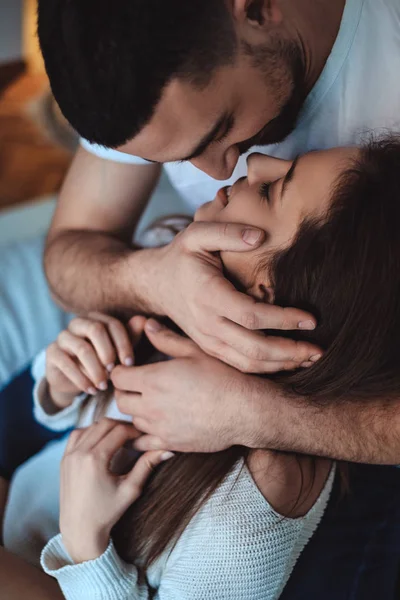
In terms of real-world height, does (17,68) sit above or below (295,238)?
above

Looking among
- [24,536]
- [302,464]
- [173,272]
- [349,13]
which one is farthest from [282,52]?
[24,536]

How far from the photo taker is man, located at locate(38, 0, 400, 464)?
767 millimetres

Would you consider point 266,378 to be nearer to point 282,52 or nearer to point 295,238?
point 295,238

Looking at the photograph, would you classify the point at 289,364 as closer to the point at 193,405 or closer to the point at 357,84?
the point at 193,405

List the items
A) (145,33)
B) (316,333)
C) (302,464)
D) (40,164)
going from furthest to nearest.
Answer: (40,164)
(302,464)
(316,333)
(145,33)

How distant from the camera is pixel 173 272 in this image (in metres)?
1.01

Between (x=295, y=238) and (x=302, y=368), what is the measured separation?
19 cm

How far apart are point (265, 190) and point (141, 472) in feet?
1.44

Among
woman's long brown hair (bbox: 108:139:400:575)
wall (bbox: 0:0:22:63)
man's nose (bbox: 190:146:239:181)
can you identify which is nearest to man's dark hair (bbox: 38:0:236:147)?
man's nose (bbox: 190:146:239:181)

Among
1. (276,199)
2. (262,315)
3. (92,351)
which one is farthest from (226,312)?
(92,351)

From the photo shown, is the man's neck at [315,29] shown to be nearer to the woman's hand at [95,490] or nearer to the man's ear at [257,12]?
the man's ear at [257,12]

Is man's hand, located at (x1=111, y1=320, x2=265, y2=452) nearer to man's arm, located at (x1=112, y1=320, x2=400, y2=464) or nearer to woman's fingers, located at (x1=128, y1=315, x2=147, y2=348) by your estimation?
man's arm, located at (x1=112, y1=320, x2=400, y2=464)

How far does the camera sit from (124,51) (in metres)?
0.75

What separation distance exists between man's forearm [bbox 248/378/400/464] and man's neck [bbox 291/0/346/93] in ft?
1.58
